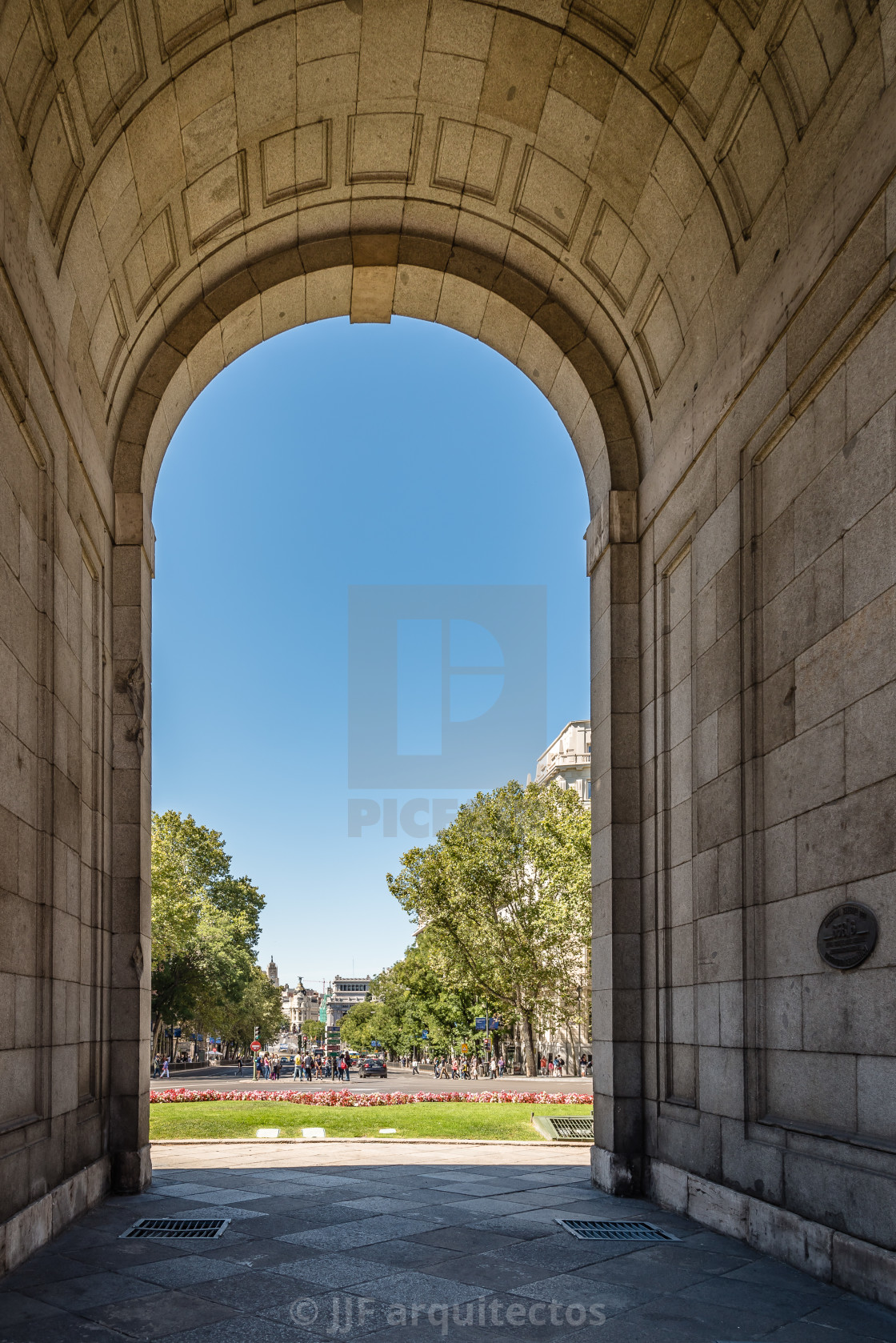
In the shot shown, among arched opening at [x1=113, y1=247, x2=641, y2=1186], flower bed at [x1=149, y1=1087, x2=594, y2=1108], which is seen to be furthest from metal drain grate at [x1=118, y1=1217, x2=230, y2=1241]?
flower bed at [x1=149, y1=1087, x2=594, y2=1108]

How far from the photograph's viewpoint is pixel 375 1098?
31.0 m

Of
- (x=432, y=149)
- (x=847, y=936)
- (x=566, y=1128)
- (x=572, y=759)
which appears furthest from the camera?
(x=572, y=759)

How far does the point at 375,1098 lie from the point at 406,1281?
2392cm

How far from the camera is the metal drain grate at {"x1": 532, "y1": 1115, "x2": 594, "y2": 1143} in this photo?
20.4m

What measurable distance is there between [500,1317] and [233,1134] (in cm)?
1566

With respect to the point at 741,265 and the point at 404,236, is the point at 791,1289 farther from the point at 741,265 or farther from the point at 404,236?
the point at 404,236

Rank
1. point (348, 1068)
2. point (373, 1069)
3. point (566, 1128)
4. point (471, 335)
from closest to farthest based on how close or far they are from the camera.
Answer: point (471, 335) < point (566, 1128) < point (348, 1068) < point (373, 1069)

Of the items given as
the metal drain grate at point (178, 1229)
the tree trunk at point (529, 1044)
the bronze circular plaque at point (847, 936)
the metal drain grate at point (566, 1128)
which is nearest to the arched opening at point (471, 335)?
the metal drain grate at point (178, 1229)

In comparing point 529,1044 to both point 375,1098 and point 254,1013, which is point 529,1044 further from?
point 254,1013

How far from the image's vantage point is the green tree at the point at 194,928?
51.5 metres

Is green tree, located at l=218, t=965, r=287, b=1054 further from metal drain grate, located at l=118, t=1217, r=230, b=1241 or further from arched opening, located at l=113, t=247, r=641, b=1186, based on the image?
metal drain grate, located at l=118, t=1217, r=230, b=1241

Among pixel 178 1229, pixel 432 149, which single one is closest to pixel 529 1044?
pixel 178 1229

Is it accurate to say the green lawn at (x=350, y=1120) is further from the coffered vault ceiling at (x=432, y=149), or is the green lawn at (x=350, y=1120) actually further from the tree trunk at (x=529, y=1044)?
the tree trunk at (x=529, y=1044)

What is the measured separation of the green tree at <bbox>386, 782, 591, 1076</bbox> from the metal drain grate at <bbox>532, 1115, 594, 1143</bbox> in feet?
85.9
